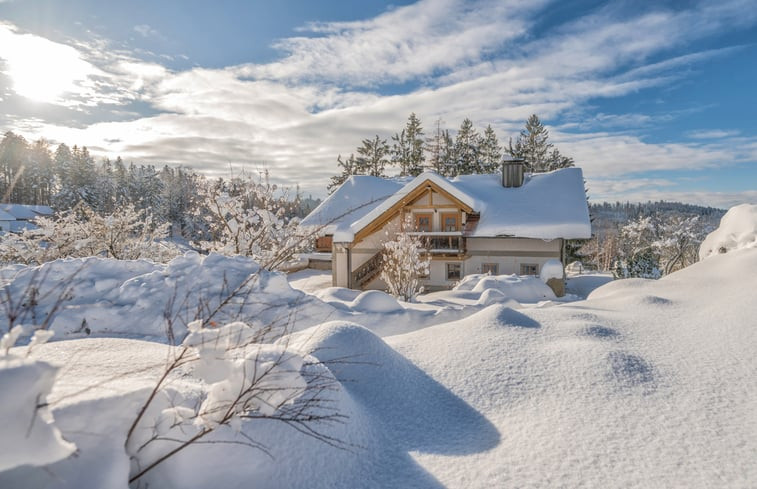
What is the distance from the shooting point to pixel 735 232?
8234 mm

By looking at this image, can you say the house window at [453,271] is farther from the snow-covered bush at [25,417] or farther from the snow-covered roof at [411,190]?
the snow-covered bush at [25,417]

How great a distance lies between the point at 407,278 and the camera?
1309cm

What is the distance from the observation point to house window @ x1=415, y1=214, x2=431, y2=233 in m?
19.6

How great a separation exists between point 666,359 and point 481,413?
2411 millimetres

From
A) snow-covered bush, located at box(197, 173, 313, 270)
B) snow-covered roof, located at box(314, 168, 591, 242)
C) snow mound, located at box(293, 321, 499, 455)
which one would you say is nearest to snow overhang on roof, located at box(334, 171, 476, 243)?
snow-covered roof, located at box(314, 168, 591, 242)

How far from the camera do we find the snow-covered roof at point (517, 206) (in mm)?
17391

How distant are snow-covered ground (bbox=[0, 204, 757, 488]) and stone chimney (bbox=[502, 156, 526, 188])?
619 inches

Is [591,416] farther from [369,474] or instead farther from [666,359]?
[369,474]

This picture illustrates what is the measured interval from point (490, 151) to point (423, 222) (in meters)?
22.2

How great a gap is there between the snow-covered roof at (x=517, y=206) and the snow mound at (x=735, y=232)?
25.1 feet

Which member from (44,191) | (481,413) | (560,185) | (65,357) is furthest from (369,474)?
(44,191)

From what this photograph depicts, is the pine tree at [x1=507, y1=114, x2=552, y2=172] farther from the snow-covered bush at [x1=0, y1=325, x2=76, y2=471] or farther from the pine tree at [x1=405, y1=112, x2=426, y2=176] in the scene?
the snow-covered bush at [x1=0, y1=325, x2=76, y2=471]

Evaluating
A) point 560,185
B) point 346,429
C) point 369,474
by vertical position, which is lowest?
point 369,474

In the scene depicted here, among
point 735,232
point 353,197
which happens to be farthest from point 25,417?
point 353,197
